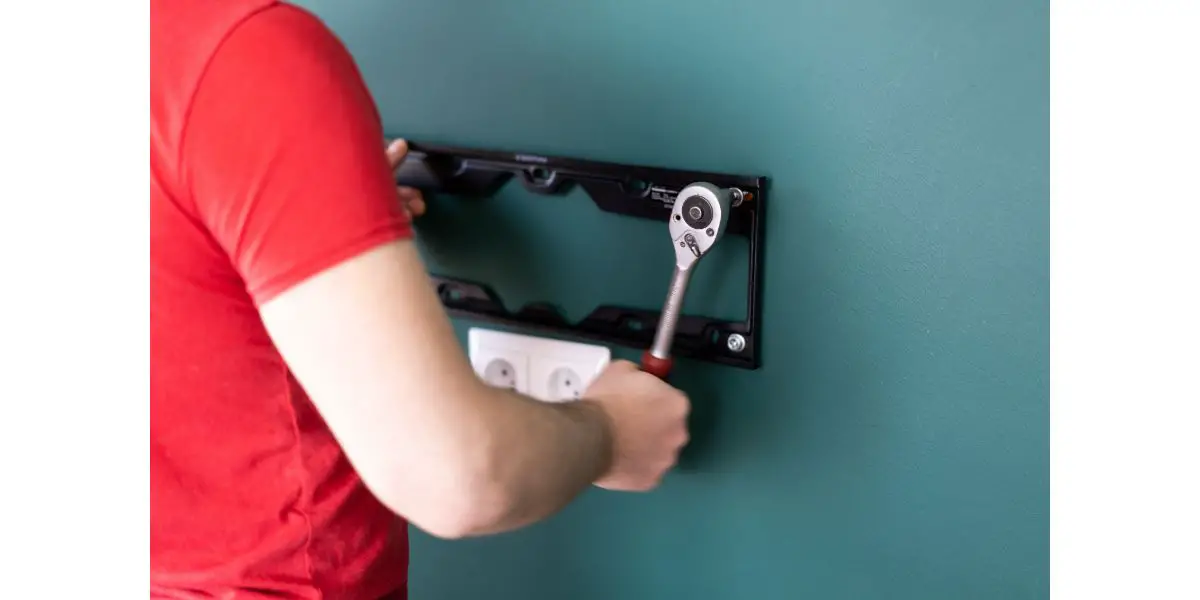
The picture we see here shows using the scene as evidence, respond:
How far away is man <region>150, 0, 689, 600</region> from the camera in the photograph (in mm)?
569

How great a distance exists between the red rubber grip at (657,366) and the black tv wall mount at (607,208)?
0.08m

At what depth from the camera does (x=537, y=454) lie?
67 centimetres

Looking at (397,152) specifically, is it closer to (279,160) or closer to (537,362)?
(537,362)

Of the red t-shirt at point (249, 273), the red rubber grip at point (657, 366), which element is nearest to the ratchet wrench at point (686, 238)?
the red rubber grip at point (657, 366)

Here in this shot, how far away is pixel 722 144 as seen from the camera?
890 mm

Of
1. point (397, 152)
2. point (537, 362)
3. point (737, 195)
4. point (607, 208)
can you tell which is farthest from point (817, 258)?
point (397, 152)

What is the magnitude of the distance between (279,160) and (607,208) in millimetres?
425

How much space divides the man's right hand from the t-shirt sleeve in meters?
0.28

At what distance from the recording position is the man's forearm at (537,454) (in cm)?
64

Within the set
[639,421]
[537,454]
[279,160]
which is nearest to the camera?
[279,160]

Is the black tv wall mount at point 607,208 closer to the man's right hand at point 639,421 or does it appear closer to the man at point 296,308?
the man's right hand at point 639,421

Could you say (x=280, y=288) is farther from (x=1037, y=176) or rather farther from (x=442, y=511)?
(x=1037, y=176)
